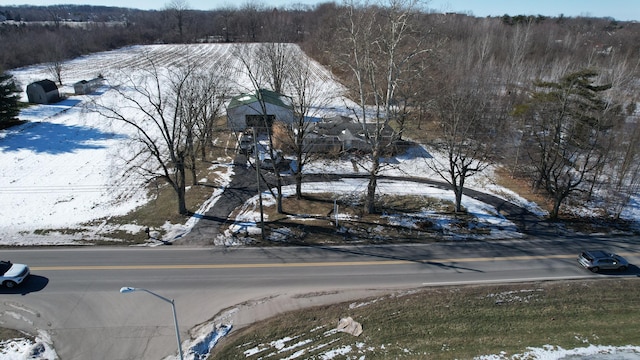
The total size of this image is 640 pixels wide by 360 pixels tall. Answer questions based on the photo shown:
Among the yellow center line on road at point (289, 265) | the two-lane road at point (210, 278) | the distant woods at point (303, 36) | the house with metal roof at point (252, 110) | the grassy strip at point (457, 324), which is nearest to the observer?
the grassy strip at point (457, 324)

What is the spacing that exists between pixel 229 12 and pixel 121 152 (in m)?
79.3

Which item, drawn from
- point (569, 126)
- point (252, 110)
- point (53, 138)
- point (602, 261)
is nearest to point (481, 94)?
point (569, 126)

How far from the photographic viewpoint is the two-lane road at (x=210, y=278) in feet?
55.3

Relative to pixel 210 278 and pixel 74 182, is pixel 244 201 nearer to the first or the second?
pixel 210 278

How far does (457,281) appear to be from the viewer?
20.5m

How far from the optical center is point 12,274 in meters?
18.8

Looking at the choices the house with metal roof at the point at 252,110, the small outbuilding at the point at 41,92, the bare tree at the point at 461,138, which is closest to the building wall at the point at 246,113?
the house with metal roof at the point at 252,110

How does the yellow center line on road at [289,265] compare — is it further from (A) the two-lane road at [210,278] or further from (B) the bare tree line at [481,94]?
(B) the bare tree line at [481,94]

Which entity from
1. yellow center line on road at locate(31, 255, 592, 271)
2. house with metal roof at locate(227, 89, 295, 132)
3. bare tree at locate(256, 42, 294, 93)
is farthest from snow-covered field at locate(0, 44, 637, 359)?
bare tree at locate(256, 42, 294, 93)

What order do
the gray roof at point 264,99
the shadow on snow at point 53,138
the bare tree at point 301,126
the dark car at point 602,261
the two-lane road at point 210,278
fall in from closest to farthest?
the two-lane road at point 210,278, the dark car at point 602,261, the bare tree at point 301,126, the shadow on snow at point 53,138, the gray roof at point 264,99

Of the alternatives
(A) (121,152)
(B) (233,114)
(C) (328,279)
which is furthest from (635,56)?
(A) (121,152)

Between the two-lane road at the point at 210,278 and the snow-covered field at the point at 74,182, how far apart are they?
207 cm

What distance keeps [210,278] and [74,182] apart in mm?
18306

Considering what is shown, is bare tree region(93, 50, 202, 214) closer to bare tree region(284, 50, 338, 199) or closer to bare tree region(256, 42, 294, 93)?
bare tree region(284, 50, 338, 199)
